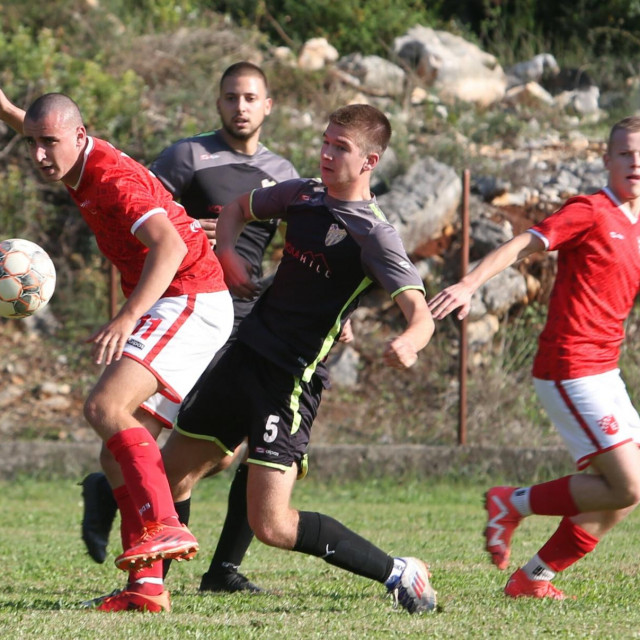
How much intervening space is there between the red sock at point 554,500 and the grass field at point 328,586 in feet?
1.28

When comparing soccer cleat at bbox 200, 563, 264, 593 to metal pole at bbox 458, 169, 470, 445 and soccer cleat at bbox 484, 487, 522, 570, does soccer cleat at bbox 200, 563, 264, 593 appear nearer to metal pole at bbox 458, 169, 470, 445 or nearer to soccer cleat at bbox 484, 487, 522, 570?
soccer cleat at bbox 484, 487, 522, 570

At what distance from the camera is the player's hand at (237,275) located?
4914 mm

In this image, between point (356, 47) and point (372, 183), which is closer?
point (372, 183)

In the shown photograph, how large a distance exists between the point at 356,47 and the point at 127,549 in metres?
13.5

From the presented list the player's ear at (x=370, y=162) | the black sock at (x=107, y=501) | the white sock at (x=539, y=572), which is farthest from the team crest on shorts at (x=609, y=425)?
the black sock at (x=107, y=501)

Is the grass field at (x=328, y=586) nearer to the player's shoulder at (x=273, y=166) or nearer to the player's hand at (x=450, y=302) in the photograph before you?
the player's hand at (x=450, y=302)

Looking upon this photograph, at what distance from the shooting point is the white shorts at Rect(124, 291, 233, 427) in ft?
14.8

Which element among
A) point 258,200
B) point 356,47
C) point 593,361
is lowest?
point 593,361

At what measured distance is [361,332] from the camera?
11000mm

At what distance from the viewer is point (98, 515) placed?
510cm

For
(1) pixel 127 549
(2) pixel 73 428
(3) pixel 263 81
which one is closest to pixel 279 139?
(2) pixel 73 428

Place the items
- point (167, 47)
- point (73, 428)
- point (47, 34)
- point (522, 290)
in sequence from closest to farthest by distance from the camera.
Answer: point (73, 428) → point (522, 290) → point (47, 34) → point (167, 47)

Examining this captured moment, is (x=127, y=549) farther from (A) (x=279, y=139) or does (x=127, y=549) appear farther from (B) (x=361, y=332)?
(A) (x=279, y=139)

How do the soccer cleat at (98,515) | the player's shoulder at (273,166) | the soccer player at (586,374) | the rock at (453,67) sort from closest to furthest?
the soccer player at (586,374) → the soccer cleat at (98,515) → the player's shoulder at (273,166) → the rock at (453,67)
